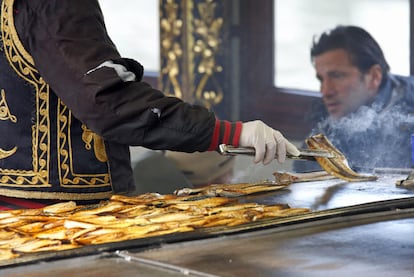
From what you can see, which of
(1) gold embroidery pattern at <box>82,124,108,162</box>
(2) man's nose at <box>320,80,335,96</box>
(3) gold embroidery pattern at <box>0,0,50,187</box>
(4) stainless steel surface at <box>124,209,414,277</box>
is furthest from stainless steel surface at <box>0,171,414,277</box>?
(2) man's nose at <box>320,80,335,96</box>

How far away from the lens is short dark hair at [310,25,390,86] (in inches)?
191

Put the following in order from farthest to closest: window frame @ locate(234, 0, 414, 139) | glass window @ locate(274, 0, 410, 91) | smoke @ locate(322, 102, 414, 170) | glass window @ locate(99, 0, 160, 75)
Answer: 1. glass window @ locate(99, 0, 160, 75)
2. window frame @ locate(234, 0, 414, 139)
3. glass window @ locate(274, 0, 410, 91)
4. smoke @ locate(322, 102, 414, 170)

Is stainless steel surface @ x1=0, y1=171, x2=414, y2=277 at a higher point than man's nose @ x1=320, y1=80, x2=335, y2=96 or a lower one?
higher

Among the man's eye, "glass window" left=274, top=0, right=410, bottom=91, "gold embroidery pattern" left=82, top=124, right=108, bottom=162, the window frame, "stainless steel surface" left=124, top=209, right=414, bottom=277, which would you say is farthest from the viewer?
the window frame

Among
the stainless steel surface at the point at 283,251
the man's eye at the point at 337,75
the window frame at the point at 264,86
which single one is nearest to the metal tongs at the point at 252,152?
the stainless steel surface at the point at 283,251

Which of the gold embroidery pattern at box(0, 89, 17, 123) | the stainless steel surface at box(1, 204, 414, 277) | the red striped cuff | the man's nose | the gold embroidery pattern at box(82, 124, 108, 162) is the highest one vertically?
the gold embroidery pattern at box(0, 89, 17, 123)

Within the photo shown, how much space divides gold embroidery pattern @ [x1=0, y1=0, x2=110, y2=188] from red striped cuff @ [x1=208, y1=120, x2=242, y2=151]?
382 millimetres

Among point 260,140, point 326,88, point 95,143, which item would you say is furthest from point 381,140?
point 95,143

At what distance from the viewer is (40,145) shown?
2.85 m

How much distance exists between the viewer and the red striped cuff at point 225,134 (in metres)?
2.75

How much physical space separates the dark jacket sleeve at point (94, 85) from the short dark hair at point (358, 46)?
2291 millimetres

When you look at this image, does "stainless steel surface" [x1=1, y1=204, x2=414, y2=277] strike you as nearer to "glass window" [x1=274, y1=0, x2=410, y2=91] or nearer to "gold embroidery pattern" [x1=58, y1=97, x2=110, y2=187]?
"gold embroidery pattern" [x1=58, y1=97, x2=110, y2=187]

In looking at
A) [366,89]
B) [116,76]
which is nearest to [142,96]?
[116,76]

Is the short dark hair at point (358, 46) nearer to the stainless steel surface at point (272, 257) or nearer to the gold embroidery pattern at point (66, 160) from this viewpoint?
A: the gold embroidery pattern at point (66, 160)
